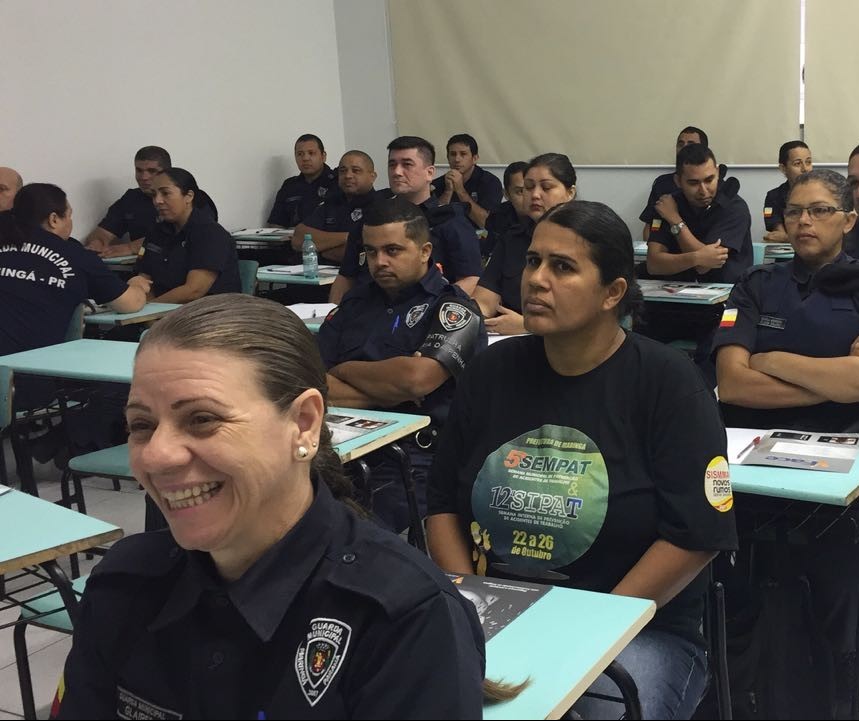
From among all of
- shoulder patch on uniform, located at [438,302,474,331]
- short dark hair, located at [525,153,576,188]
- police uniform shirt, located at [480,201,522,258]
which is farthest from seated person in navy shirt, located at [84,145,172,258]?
shoulder patch on uniform, located at [438,302,474,331]

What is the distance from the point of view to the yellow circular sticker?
1.87m

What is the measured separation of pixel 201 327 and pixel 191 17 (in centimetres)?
703

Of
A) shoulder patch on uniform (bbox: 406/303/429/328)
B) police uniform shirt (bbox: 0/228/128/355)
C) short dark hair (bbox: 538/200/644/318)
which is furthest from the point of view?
police uniform shirt (bbox: 0/228/128/355)

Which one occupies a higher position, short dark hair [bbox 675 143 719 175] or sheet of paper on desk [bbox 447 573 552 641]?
short dark hair [bbox 675 143 719 175]

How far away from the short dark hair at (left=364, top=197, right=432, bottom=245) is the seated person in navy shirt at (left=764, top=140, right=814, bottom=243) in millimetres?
3982

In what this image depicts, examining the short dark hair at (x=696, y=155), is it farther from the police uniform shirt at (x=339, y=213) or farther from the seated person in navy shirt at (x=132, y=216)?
the seated person in navy shirt at (x=132, y=216)

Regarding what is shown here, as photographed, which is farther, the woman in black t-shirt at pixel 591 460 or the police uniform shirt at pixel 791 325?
the police uniform shirt at pixel 791 325

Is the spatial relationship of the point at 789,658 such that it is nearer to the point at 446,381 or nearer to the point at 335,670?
the point at 335,670

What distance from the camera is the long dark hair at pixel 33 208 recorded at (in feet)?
14.5

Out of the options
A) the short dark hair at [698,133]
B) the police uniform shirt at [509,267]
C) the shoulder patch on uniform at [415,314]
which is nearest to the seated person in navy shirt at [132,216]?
the police uniform shirt at [509,267]

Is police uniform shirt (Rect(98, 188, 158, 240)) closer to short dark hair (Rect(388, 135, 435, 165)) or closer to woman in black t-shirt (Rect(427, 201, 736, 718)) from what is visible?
short dark hair (Rect(388, 135, 435, 165))

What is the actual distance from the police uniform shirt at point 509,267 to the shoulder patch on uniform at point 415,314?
1.27 meters

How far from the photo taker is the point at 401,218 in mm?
3328

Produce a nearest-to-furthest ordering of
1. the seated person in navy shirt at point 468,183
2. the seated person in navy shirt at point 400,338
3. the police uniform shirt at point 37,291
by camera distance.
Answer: the seated person in navy shirt at point 400,338, the police uniform shirt at point 37,291, the seated person in navy shirt at point 468,183
